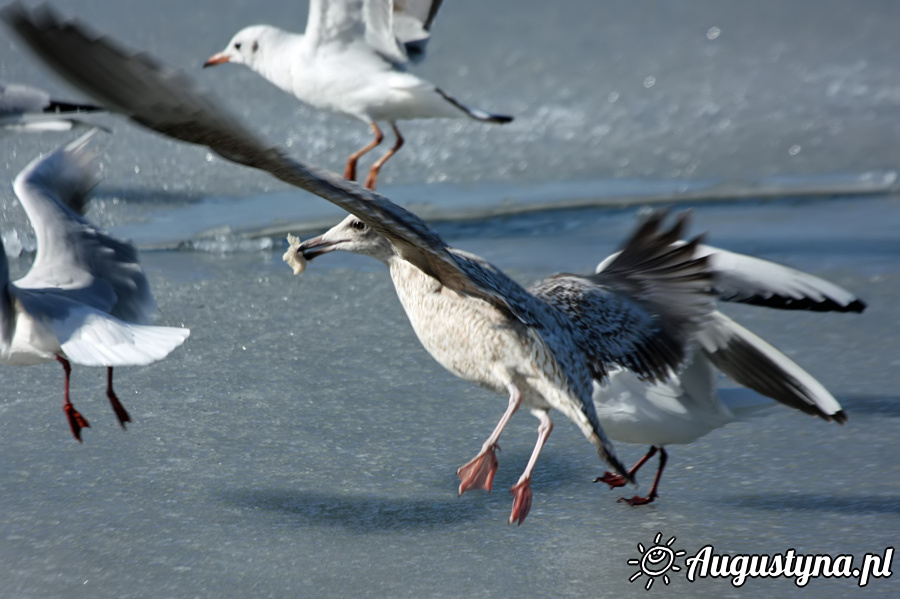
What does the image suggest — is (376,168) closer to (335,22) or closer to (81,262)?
(335,22)

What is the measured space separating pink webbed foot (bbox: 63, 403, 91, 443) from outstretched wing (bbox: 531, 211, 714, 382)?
1.23 metres

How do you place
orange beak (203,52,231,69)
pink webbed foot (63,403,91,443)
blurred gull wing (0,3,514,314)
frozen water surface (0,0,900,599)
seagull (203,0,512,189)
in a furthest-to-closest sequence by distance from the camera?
orange beak (203,52,231,69) → seagull (203,0,512,189) → pink webbed foot (63,403,91,443) → frozen water surface (0,0,900,599) → blurred gull wing (0,3,514,314)

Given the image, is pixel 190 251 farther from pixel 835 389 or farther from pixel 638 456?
pixel 835 389

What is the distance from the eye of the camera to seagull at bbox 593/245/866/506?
9.41 ft

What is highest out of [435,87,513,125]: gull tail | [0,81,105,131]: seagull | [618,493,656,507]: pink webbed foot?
[435,87,513,125]: gull tail

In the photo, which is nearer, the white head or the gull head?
the white head

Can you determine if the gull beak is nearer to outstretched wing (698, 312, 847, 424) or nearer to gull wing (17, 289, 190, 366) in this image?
gull wing (17, 289, 190, 366)

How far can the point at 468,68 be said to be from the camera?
7270 mm

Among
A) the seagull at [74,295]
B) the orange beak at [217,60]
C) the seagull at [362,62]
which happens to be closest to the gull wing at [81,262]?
the seagull at [74,295]

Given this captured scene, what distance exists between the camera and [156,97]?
1.87 m

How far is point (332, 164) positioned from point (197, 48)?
1.72 m

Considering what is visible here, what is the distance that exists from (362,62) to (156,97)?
423cm

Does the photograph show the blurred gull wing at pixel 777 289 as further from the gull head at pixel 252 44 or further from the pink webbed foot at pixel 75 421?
the gull head at pixel 252 44

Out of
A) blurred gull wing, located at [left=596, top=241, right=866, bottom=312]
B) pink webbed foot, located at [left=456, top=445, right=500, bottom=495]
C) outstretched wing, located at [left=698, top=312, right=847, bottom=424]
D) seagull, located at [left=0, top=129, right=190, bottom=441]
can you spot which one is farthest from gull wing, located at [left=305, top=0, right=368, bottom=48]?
pink webbed foot, located at [left=456, top=445, right=500, bottom=495]
